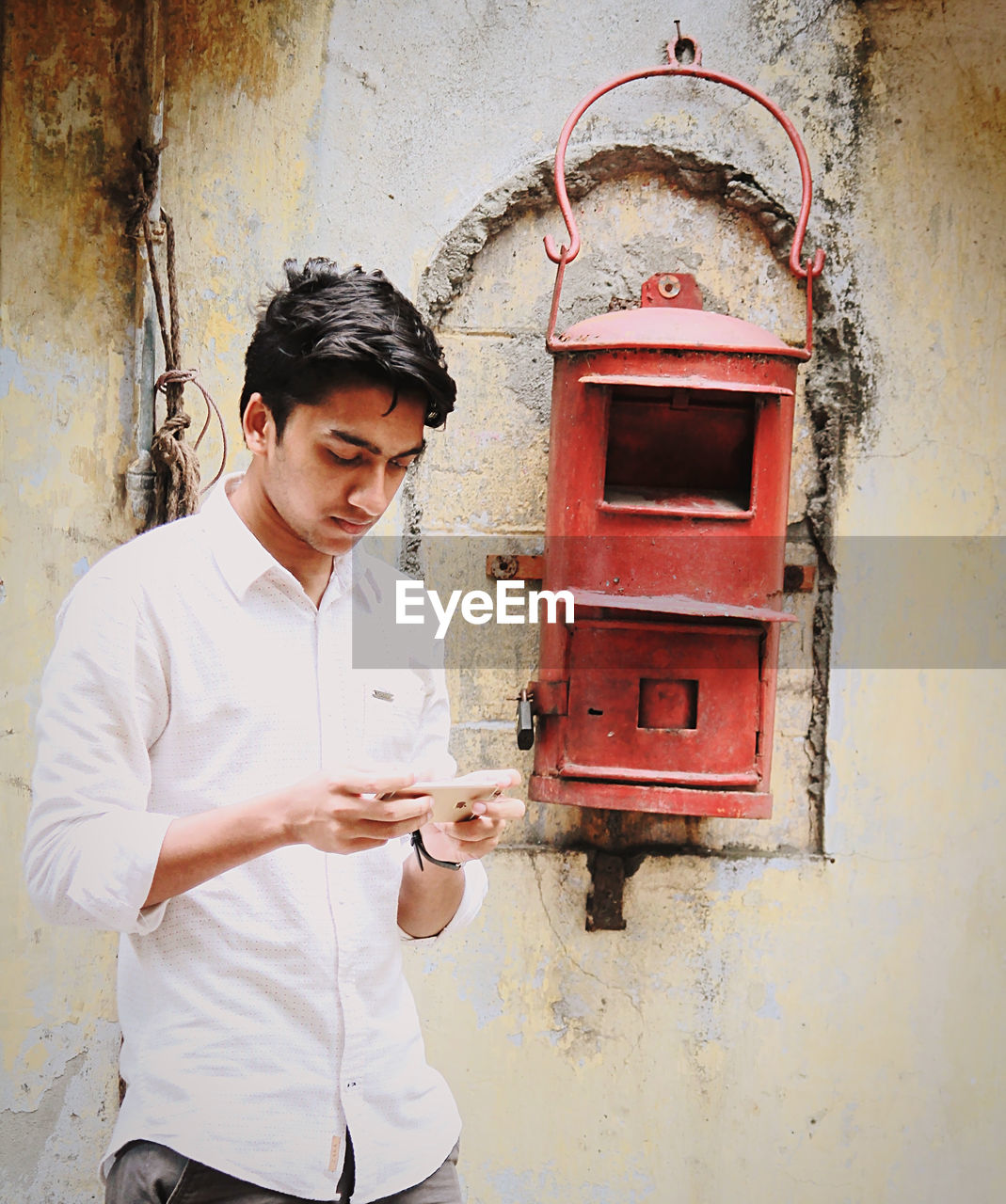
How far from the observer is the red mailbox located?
197cm

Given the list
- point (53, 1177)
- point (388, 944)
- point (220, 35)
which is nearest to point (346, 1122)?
point (388, 944)

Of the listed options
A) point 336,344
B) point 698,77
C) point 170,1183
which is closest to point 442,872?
point 170,1183

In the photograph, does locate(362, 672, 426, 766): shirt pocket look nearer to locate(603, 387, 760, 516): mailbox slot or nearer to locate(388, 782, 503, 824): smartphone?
locate(388, 782, 503, 824): smartphone

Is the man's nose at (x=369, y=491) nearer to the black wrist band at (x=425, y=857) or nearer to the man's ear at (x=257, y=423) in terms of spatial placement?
the man's ear at (x=257, y=423)

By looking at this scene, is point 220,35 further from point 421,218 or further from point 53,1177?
point 53,1177

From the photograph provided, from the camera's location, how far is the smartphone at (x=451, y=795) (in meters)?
1.28

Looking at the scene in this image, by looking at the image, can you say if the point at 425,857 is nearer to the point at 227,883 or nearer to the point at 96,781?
the point at 227,883

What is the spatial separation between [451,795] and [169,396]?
50.6 inches

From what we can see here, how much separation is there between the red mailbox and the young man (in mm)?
471

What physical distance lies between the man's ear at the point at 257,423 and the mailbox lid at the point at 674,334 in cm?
70

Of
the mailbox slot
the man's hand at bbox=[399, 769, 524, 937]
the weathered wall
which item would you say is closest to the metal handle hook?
the weathered wall

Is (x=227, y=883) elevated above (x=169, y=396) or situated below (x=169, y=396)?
below

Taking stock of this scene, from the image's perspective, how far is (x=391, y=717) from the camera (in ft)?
5.14

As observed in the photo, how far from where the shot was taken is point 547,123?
7.75 ft
